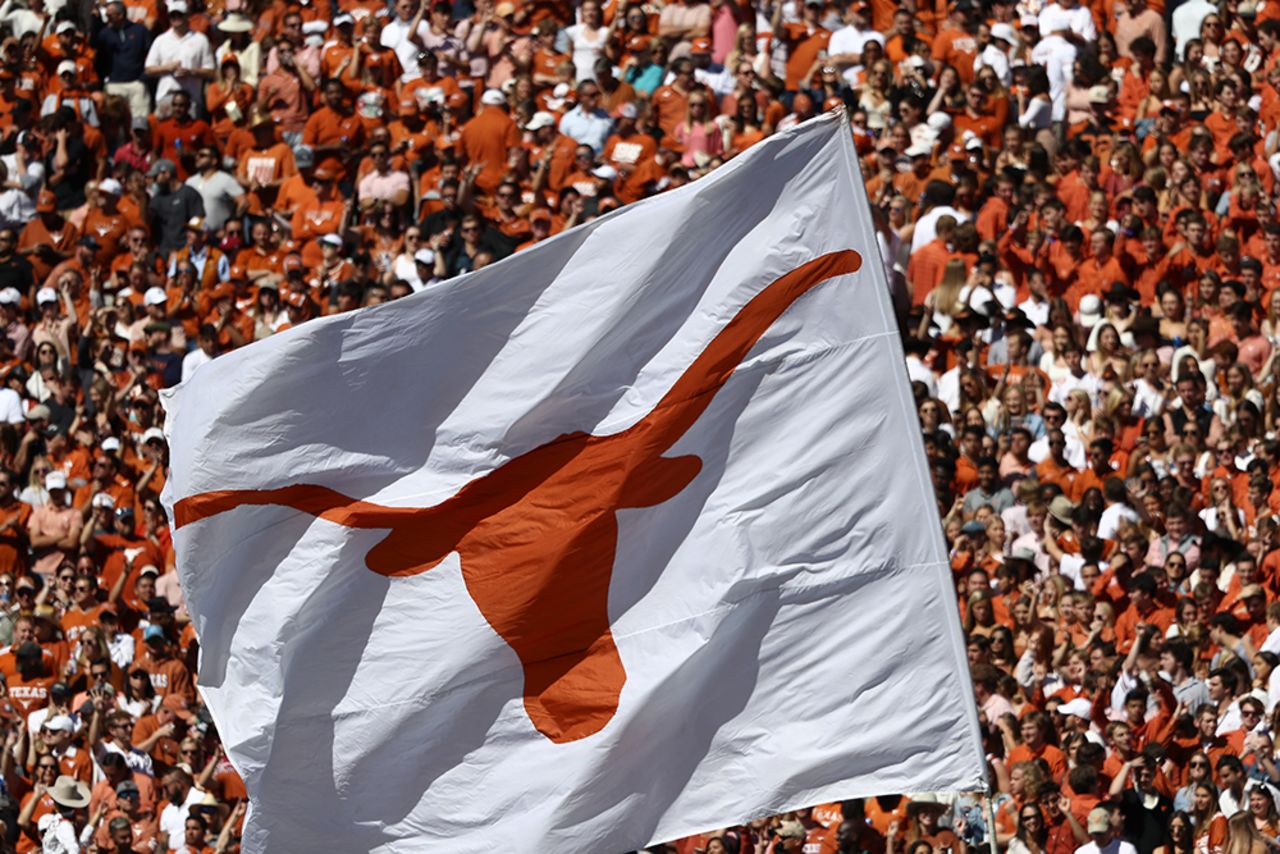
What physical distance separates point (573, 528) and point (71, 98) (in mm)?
16022

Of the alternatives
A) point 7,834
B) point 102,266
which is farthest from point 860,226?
point 102,266

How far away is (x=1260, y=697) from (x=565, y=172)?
8884 millimetres

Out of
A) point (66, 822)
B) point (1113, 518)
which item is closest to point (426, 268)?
point (66, 822)

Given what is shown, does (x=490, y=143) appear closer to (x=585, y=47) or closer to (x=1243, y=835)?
(x=585, y=47)

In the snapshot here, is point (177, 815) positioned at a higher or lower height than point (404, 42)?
lower

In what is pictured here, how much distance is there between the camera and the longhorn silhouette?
31.5 ft

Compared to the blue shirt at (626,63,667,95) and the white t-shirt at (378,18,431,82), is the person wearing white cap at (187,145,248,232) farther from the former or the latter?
the blue shirt at (626,63,667,95)

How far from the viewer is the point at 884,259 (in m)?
17.9

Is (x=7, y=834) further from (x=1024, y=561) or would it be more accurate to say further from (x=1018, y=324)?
(x=1018, y=324)

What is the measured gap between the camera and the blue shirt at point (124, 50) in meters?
24.9

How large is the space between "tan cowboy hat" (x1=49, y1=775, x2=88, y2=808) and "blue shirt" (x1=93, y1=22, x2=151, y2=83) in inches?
377

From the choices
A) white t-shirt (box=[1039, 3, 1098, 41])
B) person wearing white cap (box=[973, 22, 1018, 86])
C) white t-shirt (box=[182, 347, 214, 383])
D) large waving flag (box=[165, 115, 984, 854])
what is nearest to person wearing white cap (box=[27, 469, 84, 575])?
white t-shirt (box=[182, 347, 214, 383])

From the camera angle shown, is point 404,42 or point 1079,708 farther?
point 404,42

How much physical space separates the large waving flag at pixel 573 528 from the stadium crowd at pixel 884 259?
5.10 metres
